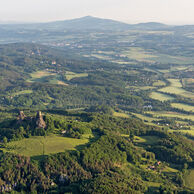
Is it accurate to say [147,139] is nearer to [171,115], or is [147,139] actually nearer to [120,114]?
[120,114]

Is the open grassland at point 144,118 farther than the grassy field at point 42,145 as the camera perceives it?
Yes

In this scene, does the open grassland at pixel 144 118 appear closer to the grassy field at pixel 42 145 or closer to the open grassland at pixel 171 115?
the open grassland at pixel 171 115

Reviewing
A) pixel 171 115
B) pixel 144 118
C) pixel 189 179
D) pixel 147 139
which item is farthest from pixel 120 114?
pixel 189 179

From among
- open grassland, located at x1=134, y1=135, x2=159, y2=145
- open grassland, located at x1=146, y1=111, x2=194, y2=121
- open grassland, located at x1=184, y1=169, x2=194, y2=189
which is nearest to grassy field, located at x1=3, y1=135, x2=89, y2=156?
open grassland, located at x1=134, y1=135, x2=159, y2=145

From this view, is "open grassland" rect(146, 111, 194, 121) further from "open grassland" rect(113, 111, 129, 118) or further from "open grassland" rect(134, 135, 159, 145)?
"open grassland" rect(134, 135, 159, 145)

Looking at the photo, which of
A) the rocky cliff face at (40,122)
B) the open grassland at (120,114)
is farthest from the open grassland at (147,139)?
the open grassland at (120,114)
